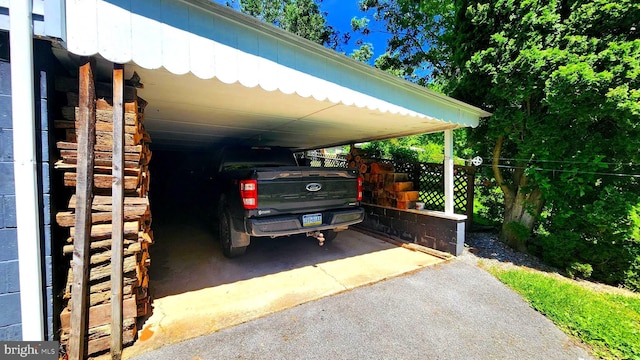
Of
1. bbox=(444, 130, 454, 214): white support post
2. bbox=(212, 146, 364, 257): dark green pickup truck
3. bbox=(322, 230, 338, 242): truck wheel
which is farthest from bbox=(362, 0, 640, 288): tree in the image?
bbox=(322, 230, 338, 242): truck wheel

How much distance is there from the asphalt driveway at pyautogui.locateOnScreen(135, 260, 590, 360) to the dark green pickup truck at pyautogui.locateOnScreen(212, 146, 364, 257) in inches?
42.1

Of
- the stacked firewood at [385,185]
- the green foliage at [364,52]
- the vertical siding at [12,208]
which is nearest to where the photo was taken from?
the vertical siding at [12,208]

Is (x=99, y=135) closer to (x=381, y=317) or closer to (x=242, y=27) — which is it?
(x=242, y=27)

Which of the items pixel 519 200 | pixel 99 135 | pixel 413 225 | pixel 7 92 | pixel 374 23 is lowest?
pixel 413 225

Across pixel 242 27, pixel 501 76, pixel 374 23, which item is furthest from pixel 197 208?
pixel 374 23

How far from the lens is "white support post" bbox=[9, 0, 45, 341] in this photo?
1583 mm

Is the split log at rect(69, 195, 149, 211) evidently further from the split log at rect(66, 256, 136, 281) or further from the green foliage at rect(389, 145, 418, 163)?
the green foliage at rect(389, 145, 418, 163)

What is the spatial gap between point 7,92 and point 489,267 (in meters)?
5.52

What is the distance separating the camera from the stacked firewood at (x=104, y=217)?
188 centimetres

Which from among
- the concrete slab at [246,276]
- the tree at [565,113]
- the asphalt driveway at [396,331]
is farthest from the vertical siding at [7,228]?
the tree at [565,113]

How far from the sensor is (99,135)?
1.93 metres

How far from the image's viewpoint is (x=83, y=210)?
5.97 feet

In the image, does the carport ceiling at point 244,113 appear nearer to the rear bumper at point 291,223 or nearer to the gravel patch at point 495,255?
the rear bumper at point 291,223

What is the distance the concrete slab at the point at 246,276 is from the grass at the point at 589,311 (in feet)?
3.79
